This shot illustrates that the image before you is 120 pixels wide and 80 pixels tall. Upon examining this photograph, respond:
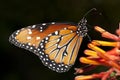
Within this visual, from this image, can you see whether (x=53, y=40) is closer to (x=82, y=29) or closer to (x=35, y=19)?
(x=82, y=29)

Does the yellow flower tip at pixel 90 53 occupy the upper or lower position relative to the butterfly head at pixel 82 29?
lower

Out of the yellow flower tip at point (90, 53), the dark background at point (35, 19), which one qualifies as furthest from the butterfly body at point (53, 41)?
the dark background at point (35, 19)

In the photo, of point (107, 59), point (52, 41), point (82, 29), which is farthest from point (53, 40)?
point (107, 59)

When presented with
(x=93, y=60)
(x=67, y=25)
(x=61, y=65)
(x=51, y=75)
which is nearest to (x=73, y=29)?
(x=67, y=25)

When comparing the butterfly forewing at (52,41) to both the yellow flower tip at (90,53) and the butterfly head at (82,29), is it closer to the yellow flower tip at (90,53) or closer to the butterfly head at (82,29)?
the butterfly head at (82,29)

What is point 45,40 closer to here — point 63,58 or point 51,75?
point 63,58

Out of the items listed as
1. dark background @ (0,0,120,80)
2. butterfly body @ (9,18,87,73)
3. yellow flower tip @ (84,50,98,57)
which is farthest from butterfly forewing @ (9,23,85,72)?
dark background @ (0,0,120,80)

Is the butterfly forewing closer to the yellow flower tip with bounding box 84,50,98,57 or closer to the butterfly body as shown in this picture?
the butterfly body
